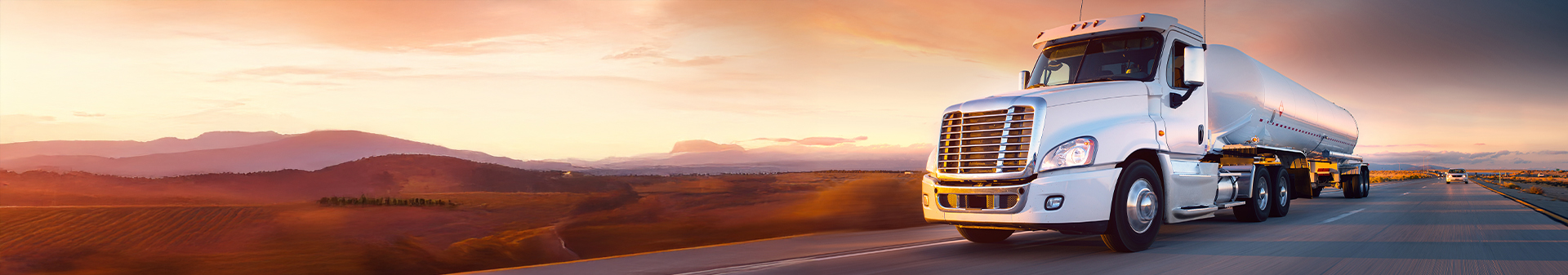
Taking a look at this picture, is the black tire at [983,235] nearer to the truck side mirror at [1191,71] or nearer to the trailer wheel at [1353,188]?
the truck side mirror at [1191,71]

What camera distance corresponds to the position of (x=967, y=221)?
7.78 meters

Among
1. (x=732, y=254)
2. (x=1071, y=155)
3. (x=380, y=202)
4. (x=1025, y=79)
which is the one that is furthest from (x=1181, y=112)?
(x=380, y=202)

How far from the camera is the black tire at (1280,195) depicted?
14.2m

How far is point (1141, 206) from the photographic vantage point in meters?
8.11

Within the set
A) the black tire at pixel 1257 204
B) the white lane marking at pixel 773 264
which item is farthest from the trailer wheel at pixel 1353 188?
the white lane marking at pixel 773 264

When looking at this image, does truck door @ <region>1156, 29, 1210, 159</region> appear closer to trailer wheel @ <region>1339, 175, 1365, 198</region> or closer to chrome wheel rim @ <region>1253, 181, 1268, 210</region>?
chrome wheel rim @ <region>1253, 181, 1268, 210</region>

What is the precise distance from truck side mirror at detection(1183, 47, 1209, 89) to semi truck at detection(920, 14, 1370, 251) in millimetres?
15

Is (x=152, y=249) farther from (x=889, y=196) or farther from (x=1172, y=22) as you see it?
(x=1172, y=22)

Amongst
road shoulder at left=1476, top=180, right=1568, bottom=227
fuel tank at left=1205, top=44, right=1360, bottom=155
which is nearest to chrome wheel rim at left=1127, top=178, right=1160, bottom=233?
fuel tank at left=1205, top=44, right=1360, bottom=155

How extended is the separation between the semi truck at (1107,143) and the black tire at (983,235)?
2 cm

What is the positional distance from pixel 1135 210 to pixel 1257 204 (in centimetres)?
684

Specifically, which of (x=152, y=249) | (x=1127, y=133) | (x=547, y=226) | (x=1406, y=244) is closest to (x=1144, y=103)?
(x=1127, y=133)

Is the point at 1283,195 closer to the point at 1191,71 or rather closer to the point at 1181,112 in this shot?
the point at 1181,112

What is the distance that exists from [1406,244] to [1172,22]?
3.85 meters
